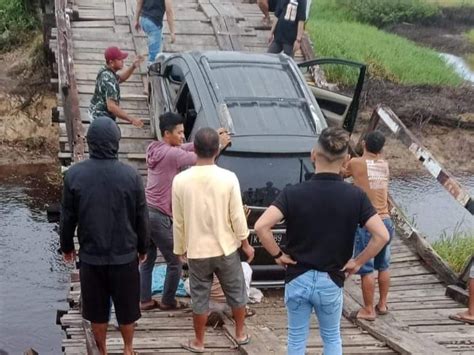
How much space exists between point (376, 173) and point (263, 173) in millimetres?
1162

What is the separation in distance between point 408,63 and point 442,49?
977 cm

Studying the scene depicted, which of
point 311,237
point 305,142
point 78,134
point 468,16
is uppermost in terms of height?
point 311,237

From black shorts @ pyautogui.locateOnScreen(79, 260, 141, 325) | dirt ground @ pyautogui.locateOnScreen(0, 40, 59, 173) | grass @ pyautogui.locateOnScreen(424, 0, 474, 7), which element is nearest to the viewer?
black shorts @ pyautogui.locateOnScreen(79, 260, 141, 325)

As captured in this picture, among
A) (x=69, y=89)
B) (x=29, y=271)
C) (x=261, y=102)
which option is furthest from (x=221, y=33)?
(x=261, y=102)

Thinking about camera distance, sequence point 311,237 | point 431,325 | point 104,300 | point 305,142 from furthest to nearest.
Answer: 1. point 305,142
2. point 431,325
3. point 104,300
4. point 311,237

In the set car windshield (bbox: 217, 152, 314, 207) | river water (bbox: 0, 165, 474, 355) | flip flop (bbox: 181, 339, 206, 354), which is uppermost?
car windshield (bbox: 217, 152, 314, 207)

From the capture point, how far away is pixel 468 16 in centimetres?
3578

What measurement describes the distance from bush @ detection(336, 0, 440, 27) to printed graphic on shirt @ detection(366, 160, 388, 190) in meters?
24.5

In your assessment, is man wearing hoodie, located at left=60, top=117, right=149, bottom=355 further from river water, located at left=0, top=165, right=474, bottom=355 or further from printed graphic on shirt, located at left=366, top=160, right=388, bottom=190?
river water, located at left=0, top=165, right=474, bottom=355

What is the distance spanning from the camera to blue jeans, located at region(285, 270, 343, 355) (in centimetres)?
457

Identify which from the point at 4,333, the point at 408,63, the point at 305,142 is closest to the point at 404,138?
the point at 305,142

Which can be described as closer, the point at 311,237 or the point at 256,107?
the point at 311,237

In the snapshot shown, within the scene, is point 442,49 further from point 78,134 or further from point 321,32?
point 78,134

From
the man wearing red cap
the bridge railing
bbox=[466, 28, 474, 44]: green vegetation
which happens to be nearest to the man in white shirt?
the man wearing red cap
